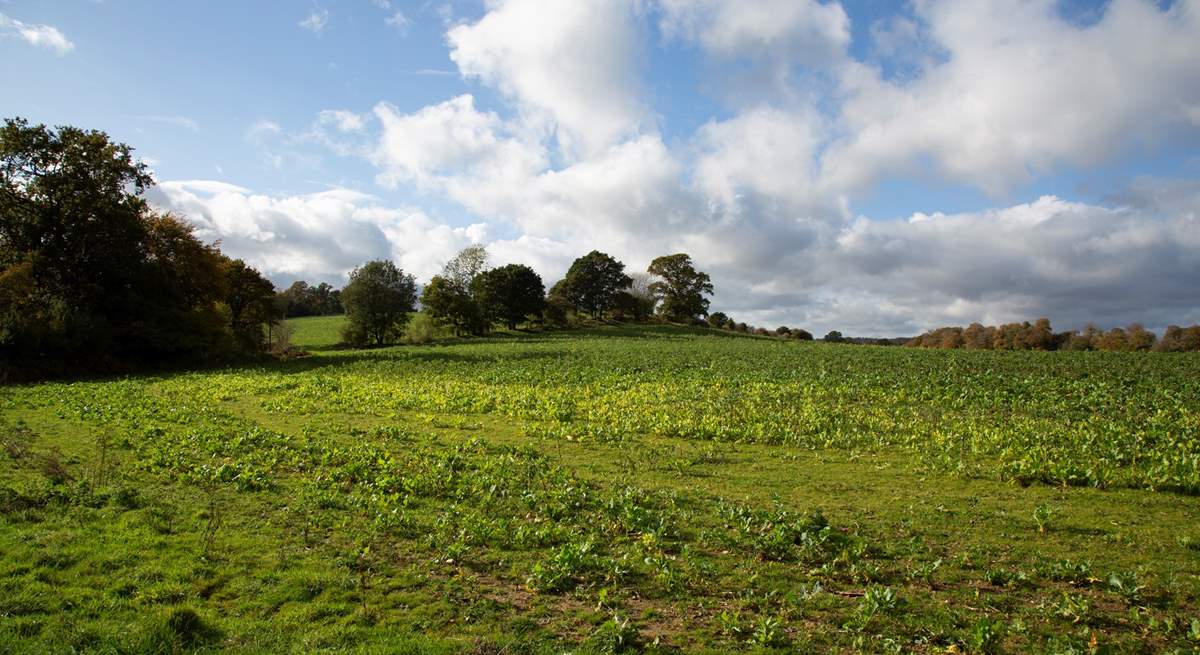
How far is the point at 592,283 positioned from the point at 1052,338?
68405mm

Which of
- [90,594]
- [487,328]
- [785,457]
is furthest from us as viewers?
[487,328]

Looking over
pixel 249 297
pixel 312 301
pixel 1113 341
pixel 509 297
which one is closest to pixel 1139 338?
pixel 1113 341

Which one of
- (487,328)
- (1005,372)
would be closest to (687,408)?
(1005,372)

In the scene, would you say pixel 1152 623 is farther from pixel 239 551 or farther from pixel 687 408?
pixel 687 408

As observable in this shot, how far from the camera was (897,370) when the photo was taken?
33625mm

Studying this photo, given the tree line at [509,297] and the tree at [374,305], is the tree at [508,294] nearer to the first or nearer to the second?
the tree line at [509,297]

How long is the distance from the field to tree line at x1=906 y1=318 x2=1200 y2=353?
56917mm

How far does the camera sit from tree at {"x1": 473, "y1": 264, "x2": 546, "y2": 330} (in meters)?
84.8

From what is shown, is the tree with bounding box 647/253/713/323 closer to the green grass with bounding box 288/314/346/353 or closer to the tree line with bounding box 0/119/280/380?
the green grass with bounding box 288/314/346/353

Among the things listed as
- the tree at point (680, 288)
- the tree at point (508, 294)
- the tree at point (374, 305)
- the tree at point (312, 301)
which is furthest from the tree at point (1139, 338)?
the tree at point (312, 301)

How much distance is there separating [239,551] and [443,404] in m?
14.4

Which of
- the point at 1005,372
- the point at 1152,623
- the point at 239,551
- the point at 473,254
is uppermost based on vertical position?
the point at 473,254

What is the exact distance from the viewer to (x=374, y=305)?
68562 mm

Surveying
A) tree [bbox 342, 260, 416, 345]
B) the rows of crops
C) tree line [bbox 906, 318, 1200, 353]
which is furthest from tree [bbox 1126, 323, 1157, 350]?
tree [bbox 342, 260, 416, 345]
